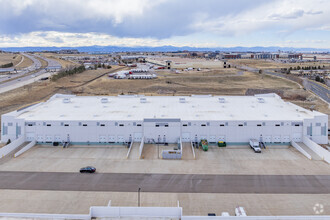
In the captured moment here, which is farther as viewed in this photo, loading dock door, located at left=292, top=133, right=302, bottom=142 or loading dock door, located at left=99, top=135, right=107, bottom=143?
loading dock door, located at left=292, top=133, right=302, bottom=142

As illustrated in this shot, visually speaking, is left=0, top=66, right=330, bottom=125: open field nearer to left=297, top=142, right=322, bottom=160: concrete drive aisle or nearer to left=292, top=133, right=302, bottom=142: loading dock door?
left=292, top=133, right=302, bottom=142: loading dock door

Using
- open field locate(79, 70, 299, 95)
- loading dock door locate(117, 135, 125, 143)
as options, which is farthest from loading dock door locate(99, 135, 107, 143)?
open field locate(79, 70, 299, 95)

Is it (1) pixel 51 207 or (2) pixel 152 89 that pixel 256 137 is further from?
(2) pixel 152 89

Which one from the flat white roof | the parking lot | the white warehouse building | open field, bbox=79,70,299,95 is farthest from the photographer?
open field, bbox=79,70,299,95

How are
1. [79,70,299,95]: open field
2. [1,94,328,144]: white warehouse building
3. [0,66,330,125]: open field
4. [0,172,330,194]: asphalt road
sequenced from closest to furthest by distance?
[0,172,330,194]: asphalt road, [1,94,328,144]: white warehouse building, [0,66,330,125]: open field, [79,70,299,95]: open field

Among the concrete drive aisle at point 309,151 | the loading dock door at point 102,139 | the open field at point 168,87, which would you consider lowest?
the concrete drive aisle at point 309,151

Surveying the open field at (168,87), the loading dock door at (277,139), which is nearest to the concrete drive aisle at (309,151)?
the loading dock door at (277,139)

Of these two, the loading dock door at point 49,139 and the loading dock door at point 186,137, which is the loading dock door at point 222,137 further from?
the loading dock door at point 49,139
